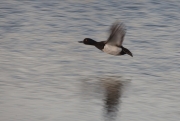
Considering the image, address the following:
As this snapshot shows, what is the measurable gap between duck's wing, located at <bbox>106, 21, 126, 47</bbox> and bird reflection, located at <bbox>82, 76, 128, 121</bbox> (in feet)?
2.88

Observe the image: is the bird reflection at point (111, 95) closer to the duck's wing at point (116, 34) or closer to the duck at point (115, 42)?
the duck at point (115, 42)

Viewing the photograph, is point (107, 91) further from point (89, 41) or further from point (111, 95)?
point (89, 41)

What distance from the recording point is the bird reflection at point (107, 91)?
11266 mm

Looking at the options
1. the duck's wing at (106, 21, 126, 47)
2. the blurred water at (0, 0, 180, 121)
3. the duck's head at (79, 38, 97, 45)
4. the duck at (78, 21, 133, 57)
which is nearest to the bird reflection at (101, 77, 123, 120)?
the blurred water at (0, 0, 180, 121)

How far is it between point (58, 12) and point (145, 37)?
2.71 meters

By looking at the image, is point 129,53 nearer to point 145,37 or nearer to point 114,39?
point 114,39

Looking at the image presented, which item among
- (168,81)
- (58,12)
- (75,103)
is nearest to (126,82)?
(168,81)

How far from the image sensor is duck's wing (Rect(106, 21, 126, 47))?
13672 mm

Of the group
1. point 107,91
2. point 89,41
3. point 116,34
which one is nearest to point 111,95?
point 107,91

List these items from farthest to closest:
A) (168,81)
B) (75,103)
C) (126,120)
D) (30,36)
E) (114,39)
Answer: (30,36) < (114,39) < (168,81) < (75,103) < (126,120)

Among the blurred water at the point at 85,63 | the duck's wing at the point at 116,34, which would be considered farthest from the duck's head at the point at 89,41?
the duck's wing at the point at 116,34

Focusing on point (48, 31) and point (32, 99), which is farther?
point (48, 31)

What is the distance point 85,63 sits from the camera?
46.1ft

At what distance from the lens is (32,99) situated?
11617 millimetres
